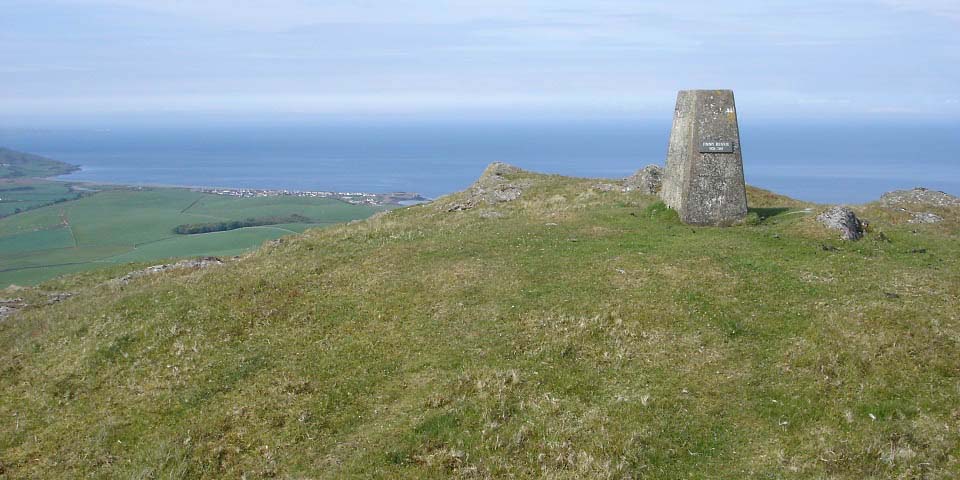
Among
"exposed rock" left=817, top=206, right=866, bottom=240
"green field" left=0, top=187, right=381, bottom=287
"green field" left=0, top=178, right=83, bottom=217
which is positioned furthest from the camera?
"green field" left=0, top=178, right=83, bottom=217

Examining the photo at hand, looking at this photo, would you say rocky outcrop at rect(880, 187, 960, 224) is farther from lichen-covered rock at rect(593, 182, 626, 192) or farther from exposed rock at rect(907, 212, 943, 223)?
lichen-covered rock at rect(593, 182, 626, 192)

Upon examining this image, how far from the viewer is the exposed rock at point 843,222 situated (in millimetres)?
23703

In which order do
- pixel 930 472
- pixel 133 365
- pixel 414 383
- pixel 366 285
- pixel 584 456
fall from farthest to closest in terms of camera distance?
1. pixel 366 285
2. pixel 133 365
3. pixel 414 383
4. pixel 584 456
5. pixel 930 472

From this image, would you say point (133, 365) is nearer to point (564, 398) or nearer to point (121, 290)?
point (121, 290)

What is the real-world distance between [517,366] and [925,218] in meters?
27.0

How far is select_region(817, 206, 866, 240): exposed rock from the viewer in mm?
23703

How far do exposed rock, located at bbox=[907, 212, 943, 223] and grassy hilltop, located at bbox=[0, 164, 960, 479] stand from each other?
22.3 feet

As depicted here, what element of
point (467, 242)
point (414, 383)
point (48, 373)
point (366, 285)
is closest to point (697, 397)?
point (414, 383)

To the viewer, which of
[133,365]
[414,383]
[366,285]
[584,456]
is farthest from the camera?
[366,285]

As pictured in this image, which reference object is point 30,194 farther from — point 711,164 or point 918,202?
point 918,202

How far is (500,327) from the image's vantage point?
17516 mm

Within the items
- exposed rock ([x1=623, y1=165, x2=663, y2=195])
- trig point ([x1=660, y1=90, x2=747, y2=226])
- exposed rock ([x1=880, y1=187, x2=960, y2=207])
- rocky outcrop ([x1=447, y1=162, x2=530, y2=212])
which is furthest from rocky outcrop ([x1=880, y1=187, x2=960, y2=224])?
rocky outcrop ([x1=447, y1=162, x2=530, y2=212])

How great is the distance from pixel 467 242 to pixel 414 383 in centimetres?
1149

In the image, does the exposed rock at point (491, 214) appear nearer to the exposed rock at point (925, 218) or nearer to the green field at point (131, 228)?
the exposed rock at point (925, 218)
